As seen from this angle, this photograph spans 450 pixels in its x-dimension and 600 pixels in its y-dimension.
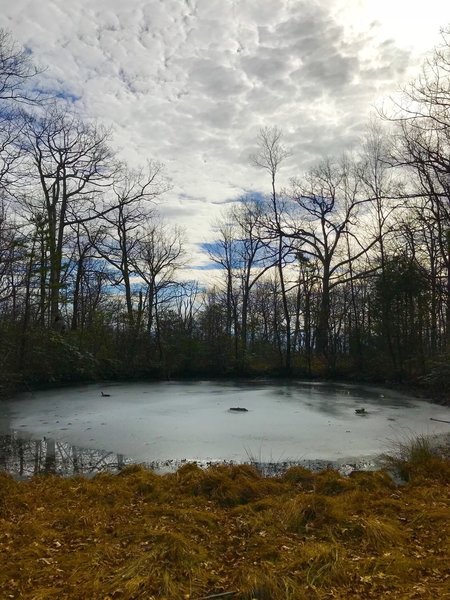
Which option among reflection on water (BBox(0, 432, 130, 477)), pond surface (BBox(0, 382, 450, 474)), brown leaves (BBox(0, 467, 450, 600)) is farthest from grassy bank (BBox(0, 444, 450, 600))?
pond surface (BBox(0, 382, 450, 474))

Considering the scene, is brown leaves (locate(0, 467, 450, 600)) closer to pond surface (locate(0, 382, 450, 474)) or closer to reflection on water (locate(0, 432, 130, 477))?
reflection on water (locate(0, 432, 130, 477))

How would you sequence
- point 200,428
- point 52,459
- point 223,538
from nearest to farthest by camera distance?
1. point 223,538
2. point 52,459
3. point 200,428

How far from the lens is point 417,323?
832 inches

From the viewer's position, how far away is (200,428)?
32.6 feet

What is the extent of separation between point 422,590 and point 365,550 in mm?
755

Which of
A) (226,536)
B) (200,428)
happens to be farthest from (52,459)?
(226,536)

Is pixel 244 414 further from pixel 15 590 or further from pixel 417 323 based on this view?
pixel 417 323

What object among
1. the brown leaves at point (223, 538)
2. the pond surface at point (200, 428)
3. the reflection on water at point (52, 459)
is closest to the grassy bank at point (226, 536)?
the brown leaves at point (223, 538)

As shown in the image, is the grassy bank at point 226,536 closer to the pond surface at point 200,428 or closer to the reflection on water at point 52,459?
the reflection on water at point 52,459

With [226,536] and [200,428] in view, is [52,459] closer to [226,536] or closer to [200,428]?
[200,428]

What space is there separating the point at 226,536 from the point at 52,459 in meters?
4.37

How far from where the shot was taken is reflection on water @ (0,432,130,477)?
6980 millimetres

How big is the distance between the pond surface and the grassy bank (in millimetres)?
1451

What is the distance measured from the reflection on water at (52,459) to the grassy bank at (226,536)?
30.0 inches
